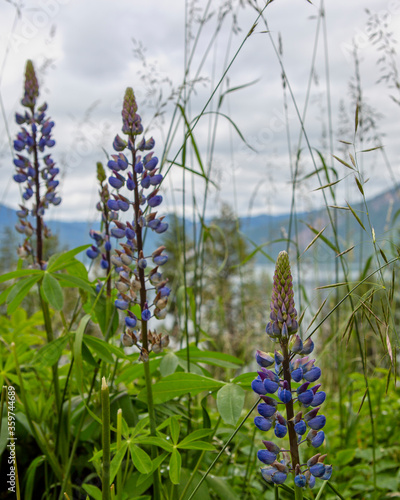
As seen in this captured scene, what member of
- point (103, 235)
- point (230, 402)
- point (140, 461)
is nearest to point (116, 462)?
point (140, 461)

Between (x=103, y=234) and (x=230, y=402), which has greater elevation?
(x=103, y=234)

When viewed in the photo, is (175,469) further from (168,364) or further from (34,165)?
(34,165)

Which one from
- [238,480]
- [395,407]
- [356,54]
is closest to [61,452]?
[238,480]

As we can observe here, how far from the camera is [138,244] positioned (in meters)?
1.45

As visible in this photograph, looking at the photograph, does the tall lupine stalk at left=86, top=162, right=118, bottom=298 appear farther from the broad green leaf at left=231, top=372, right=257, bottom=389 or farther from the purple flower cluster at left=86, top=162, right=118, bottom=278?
the broad green leaf at left=231, top=372, right=257, bottom=389

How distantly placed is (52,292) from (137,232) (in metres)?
0.33

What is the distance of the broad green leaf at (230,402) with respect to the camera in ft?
4.06

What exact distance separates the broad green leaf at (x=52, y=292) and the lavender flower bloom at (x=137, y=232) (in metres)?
0.20

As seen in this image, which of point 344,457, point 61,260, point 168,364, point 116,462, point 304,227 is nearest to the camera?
point 116,462

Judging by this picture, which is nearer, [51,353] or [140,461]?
[140,461]

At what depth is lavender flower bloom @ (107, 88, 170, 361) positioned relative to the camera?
4.57ft

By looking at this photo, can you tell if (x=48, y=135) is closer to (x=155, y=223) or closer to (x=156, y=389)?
(x=155, y=223)

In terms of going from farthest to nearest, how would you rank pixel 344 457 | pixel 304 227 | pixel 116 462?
pixel 304 227 → pixel 344 457 → pixel 116 462

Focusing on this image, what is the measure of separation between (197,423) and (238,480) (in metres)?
0.33
